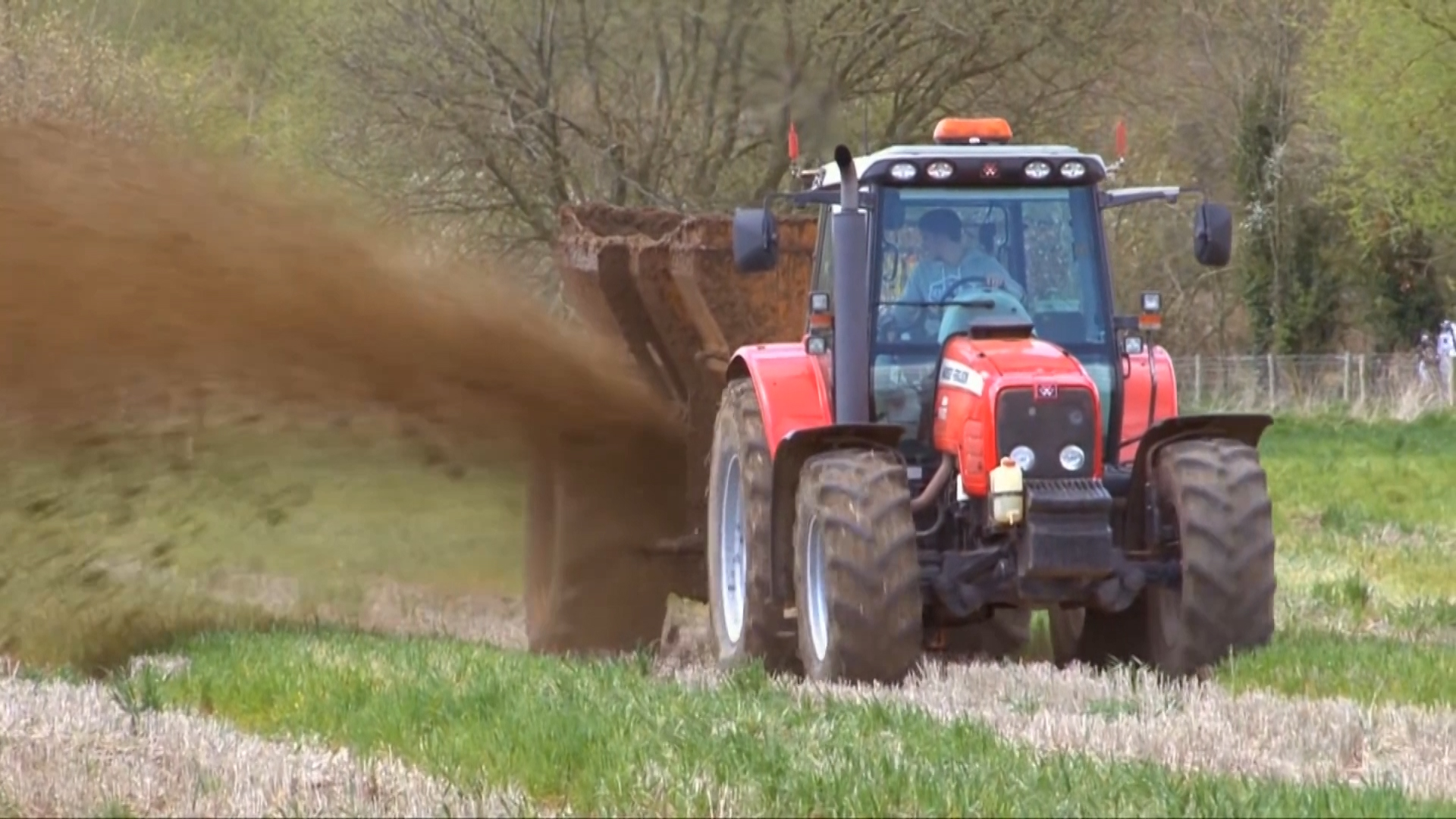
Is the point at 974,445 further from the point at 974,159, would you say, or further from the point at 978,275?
the point at 974,159

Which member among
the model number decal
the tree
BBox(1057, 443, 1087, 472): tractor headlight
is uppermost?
the tree

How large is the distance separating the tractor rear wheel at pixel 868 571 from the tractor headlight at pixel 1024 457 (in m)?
0.37

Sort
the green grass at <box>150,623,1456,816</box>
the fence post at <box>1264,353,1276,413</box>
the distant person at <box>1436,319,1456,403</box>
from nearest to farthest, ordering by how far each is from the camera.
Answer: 1. the green grass at <box>150,623,1456,816</box>
2. the distant person at <box>1436,319,1456,403</box>
3. the fence post at <box>1264,353,1276,413</box>

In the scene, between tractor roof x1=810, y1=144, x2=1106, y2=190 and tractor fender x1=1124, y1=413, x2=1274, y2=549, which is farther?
tractor roof x1=810, y1=144, x2=1106, y2=190

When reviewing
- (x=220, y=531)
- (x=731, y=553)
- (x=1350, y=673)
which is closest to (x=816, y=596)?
(x=731, y=553)

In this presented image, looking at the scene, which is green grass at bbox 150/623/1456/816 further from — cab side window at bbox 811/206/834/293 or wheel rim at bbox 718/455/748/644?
cab side window at bbox 811/206/834/293

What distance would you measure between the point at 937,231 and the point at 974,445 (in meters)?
0.96

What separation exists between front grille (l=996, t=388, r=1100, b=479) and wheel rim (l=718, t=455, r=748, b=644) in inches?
59.8

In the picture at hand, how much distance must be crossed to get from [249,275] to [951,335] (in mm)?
3208

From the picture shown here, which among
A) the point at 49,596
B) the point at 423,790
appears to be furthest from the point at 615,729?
the point at 49,596

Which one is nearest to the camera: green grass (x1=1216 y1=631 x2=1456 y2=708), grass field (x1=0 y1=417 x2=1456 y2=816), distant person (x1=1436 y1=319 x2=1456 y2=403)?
grass field (x1=0 y1=417 x2=1456 y2=816)

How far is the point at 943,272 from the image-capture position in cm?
838

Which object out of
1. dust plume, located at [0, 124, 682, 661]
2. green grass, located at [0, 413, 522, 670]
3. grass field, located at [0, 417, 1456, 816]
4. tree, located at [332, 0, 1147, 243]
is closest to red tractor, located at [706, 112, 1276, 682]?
grass field, located at [0, 417, 1456, 816]

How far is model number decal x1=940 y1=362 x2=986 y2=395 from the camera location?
777 cm
